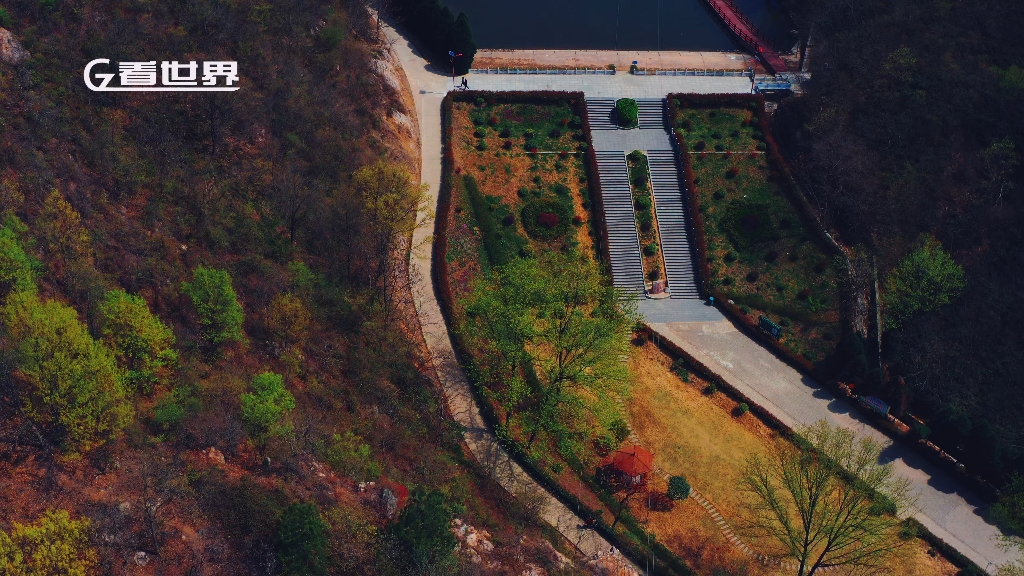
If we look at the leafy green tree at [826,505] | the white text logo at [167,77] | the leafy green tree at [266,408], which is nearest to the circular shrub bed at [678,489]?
the leafy green tree at [826,505]

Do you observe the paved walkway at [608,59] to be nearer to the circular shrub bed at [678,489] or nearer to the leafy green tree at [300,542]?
the circular shrub bed at [678,489]

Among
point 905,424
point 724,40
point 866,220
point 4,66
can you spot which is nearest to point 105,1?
point 4,66

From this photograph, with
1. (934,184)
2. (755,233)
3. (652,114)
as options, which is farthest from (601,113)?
(934,184)

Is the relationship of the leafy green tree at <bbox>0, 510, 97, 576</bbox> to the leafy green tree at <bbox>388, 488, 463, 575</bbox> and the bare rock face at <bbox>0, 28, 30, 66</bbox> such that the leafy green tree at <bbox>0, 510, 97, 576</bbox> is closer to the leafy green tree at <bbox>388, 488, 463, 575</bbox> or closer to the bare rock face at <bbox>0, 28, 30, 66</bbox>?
the leafy green tree at <bbox>388, 488, 463, 575</bbox>

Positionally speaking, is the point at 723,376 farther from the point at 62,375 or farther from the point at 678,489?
the point at 62,375

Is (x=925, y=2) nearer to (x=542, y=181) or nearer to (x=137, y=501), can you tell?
(x=542, y=181)

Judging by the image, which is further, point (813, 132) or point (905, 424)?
point (813, 132)
